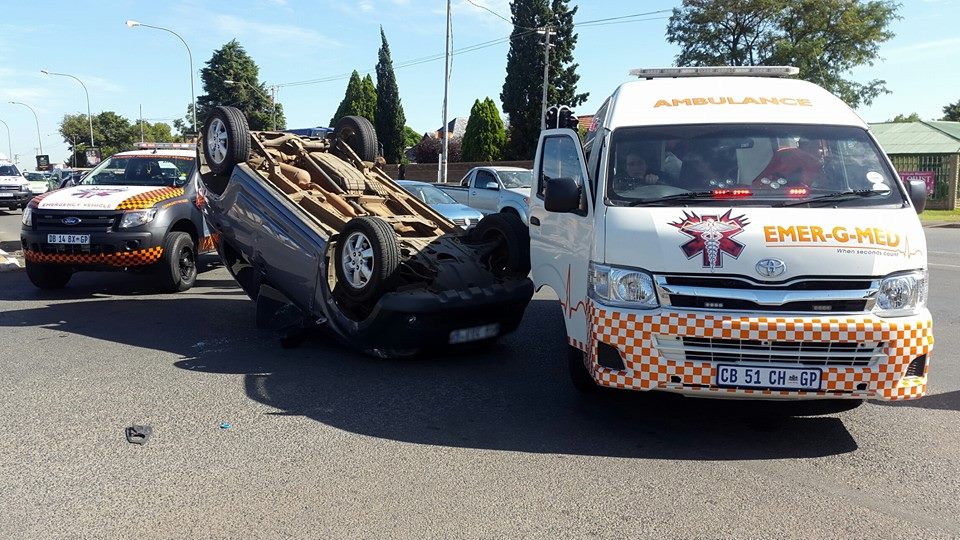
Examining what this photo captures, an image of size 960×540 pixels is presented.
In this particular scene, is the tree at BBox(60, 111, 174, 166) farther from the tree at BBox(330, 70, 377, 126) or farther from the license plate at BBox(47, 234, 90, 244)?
the license plate at BBox(47, 234, 90, 244)

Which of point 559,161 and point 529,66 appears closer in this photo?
point 559,161

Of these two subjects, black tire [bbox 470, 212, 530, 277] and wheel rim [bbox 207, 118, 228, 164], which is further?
wheel rim [bbox 207, 118, 228, 164]

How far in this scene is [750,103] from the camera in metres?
5.79

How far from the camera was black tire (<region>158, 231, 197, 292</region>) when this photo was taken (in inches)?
403

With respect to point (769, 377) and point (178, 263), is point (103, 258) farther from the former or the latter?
point (769, 377)

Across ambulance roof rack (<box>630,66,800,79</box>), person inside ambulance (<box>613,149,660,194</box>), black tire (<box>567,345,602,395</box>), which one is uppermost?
ambulance roof rack (<box>630,66,800,79</box>)

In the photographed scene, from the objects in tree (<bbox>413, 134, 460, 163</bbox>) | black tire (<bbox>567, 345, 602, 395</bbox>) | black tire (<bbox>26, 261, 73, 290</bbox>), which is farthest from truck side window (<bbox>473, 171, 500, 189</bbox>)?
tree (<bbox>413, 134, 460, 163</bbox>)

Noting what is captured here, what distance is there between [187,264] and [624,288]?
25.1 ft

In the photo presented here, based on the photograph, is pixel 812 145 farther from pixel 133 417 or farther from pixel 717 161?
pixel 133 417

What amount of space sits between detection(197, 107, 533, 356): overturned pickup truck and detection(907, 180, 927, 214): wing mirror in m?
3.14

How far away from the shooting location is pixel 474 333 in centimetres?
697

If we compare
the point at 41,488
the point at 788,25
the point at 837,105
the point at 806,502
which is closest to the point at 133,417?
the point at 41,488

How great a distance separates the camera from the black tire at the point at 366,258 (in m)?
6.51

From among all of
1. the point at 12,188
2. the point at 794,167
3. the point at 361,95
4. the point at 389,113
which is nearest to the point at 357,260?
the point at 794,167
